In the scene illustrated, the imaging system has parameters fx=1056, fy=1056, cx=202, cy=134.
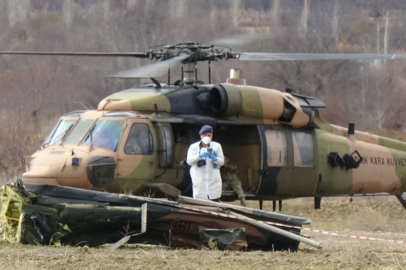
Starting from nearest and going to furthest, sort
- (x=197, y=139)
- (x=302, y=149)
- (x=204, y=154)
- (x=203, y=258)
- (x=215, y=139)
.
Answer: (x=203, y=258) < (x=204, y=154) < (x=197, y=139) < (x=215, y=139) < (x=302, y=149)

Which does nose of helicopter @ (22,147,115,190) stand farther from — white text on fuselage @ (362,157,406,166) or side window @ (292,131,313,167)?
white text on fuselage @ (362,157,406,166)

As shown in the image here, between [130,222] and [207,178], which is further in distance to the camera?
[207,178]

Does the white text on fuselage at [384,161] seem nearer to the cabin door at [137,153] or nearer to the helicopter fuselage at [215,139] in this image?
the helicopter fuselage at [215,139]

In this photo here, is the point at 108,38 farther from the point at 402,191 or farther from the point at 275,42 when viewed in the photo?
the point at 402,191

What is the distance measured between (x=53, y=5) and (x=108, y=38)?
2616mm

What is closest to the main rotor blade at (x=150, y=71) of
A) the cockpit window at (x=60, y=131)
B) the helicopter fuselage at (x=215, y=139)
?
the helicopter fuselage at (x=215, y=139)

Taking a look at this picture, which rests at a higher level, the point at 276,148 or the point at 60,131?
the point at 60,131

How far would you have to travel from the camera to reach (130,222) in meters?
10.9

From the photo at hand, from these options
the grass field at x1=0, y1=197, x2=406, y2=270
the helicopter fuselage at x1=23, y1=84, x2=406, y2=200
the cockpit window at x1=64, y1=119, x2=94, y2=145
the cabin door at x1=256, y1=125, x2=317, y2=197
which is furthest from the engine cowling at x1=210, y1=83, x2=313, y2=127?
the grass field at x1=0, y1=197, x2=406, y2=270

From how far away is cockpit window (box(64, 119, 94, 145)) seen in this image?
46.1 ft

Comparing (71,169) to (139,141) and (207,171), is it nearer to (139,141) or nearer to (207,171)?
(139,141)

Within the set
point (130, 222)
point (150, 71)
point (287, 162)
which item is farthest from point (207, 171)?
point (287, 162)

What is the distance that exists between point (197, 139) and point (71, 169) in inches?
78.0

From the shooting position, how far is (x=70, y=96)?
94.2 feet
